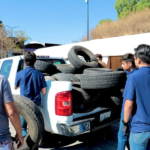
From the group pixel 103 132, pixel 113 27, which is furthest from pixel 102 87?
pixel 113 27

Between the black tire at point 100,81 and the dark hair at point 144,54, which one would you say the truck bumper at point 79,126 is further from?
the dark hair at point 144,54

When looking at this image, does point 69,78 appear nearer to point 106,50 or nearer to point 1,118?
point 1,118

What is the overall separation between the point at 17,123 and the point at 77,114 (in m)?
1.52

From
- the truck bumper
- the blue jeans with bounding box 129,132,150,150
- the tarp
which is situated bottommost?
the truck bumper

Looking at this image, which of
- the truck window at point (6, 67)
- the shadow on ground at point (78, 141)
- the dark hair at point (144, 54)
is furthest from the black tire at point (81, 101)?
the truck window at point (6, 67)

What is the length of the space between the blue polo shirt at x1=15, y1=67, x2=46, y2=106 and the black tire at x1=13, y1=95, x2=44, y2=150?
0.25 meters

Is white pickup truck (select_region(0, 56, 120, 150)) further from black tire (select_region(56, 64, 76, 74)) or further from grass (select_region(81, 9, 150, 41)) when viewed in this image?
grass (select_region(81, 9, 150, 41))

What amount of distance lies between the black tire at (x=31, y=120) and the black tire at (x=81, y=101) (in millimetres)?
692

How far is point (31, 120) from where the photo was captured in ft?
8.96

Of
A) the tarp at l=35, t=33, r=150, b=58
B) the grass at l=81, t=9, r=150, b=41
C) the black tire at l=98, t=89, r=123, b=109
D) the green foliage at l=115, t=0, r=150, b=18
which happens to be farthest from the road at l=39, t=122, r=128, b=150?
the green foliage at l=115, t=0, r=150, b=18

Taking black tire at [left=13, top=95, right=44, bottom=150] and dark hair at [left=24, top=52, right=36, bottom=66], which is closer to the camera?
black tire at [left=13, top=95, right=44, bottom=150]

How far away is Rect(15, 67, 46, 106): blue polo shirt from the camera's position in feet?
9.87

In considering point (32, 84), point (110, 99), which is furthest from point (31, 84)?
point (110, 99)

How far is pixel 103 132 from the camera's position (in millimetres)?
4324
